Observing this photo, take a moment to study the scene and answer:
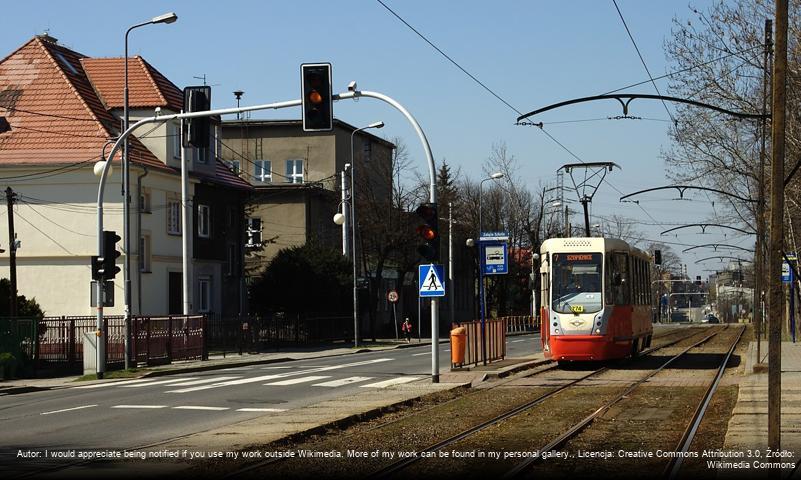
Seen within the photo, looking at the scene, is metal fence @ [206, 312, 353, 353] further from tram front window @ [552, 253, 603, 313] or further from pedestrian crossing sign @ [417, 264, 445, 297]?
pedestrian crossing sign @ [417, 264, 445, 297]

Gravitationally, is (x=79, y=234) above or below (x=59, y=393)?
above

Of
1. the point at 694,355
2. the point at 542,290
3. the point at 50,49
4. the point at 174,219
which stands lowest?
the point at 694,355

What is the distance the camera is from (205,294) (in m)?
53.2

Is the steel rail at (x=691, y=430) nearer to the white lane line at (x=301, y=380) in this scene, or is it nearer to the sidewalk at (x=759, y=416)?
the sidewalk at (x=759, y=416)

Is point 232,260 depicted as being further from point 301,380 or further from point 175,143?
point 301,380

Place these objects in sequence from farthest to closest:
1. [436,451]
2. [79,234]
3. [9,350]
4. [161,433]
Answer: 1. [79,234]
2. [9,350]
3. [161,433]
4. [436,451]

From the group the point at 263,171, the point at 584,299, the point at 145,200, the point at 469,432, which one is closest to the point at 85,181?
the point at 145,200

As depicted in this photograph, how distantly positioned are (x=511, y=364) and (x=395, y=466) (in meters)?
18.7

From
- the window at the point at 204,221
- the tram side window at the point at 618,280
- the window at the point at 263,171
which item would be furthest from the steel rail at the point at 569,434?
the window at the point at 263,171

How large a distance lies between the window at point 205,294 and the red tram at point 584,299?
27151 mm

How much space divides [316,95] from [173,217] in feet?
101

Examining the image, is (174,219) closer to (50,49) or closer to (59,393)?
(50,49)

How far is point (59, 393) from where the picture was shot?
2539 cm

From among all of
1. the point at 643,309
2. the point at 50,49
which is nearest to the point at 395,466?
the point at 643,309
